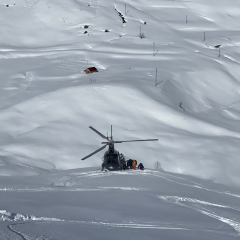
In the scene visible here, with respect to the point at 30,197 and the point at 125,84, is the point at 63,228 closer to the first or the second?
the point at 30,197

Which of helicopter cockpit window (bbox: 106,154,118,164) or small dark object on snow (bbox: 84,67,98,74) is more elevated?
small dark object on snow (bbox: 84,67,98,74)

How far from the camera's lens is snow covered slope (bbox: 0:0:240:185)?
19578 mm

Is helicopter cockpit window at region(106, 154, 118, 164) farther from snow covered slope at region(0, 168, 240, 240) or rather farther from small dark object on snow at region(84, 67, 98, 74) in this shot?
small dark object on snow at region(84, 67, 98, 74)

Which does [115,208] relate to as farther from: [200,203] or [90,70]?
[90,70]

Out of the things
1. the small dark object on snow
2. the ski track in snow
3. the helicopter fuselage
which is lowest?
the helicopter fuselage

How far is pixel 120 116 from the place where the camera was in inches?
877

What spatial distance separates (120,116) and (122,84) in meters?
3.05

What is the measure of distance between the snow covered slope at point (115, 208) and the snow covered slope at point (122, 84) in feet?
13.0

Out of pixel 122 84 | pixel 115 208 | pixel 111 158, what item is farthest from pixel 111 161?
pixel 122 84

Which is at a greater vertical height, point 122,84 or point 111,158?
point 122,84

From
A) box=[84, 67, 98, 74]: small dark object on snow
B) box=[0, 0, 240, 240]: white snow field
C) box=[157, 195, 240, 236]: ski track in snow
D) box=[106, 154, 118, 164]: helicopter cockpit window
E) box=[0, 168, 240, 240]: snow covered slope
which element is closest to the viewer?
box=[0, 168, 240, 240]: snow covered slope

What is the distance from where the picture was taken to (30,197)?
10.6m

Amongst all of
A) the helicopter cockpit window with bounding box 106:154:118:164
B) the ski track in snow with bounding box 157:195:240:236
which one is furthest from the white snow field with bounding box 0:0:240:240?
the helicopter cockpit window with bounding box 106:154:118:164

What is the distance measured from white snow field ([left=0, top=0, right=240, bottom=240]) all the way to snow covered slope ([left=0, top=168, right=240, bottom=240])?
4 centimetres
